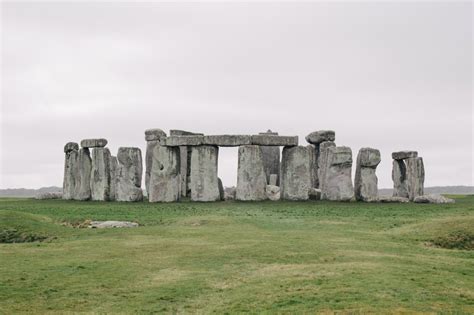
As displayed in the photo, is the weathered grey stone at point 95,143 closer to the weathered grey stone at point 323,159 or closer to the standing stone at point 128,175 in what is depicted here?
the standing stone at point 128,175

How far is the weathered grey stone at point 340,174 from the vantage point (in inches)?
1518

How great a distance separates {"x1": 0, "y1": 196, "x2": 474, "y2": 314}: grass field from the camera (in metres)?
14.7

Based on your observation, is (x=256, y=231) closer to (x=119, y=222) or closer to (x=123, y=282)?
(x=119, y=222)

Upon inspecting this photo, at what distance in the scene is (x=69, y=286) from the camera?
1639 cm

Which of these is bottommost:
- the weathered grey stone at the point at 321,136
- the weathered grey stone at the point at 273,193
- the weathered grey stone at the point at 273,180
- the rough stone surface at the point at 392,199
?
the rough stone surface at the point at 392,199

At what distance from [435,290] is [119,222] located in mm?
15652

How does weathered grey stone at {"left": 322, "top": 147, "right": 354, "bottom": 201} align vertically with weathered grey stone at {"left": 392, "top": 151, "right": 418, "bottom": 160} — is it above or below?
below

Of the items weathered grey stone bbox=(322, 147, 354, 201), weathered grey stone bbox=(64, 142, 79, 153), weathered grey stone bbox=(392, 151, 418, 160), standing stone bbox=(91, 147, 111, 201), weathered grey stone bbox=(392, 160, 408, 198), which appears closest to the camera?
weathered grey stone bbox=(322, 147, 354, 201)

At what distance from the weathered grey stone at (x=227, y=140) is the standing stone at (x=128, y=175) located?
16.5ft

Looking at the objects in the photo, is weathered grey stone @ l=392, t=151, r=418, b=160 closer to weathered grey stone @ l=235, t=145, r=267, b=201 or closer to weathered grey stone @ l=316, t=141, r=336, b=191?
weathered grey stone @ l=316, t=141, r=336, b=191

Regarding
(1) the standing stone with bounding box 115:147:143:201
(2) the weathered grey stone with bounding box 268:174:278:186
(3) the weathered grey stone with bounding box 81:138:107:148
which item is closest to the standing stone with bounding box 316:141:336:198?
(2) the weathered grey stone with bounding box 268:174:278:186

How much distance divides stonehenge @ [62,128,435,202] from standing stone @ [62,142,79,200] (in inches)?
74.9

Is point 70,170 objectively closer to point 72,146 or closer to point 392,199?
point 72,146

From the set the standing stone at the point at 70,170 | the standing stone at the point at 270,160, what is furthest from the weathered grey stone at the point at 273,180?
the standing stone at the point at 70,170
